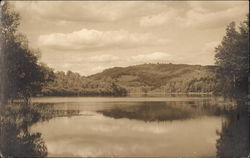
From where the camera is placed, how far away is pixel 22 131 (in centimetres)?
1014

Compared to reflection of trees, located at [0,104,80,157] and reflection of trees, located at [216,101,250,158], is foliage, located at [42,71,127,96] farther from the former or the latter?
reflection of trees, located at [216,101,250,158]

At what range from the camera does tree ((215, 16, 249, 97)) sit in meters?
9.50

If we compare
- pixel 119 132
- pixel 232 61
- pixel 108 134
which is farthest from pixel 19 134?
pixel 232 61

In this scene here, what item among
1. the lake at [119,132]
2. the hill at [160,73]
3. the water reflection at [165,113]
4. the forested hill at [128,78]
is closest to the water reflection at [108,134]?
the lake at [119,132]

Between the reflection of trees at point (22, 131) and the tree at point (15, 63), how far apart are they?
1.37ft

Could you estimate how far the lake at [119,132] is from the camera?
8.42 metres

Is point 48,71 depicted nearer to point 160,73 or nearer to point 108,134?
point 108,134

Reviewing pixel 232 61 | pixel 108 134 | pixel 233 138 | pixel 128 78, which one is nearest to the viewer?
pixel 128 78

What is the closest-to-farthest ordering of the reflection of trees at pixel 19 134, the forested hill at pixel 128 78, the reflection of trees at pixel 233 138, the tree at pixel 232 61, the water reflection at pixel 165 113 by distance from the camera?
the reflection of trees at pixel 19 134 < the reflection of trees at pixel 233 138 < the forested hill at pixel 128 78 < the tree at pixel 232 61 < the water reflection at pixel 165 113

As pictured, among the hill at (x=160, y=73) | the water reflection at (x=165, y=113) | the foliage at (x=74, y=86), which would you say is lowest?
the water reflection at (x=165, y=113)

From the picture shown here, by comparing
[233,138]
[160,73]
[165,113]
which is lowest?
[233,138]

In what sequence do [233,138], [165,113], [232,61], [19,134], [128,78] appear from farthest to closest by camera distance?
1. [165,113]
2. [232,61]
3. [233,138]
4. [128,78]
5. [19,134]

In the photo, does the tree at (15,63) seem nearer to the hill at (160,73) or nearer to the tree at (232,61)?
the hill at (160,73)

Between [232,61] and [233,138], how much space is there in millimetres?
2450
